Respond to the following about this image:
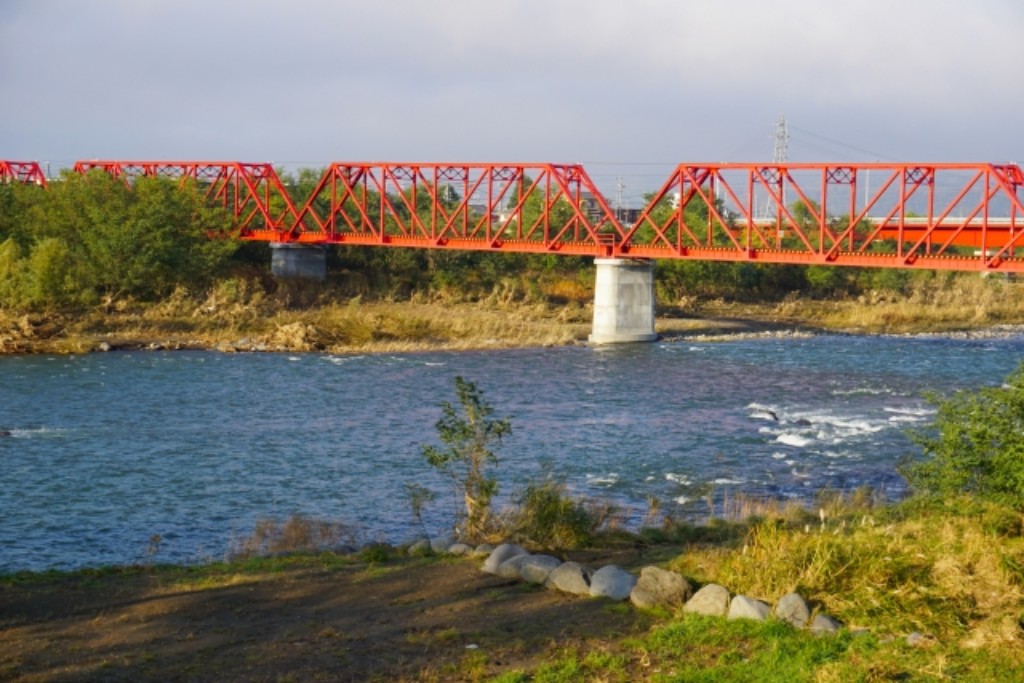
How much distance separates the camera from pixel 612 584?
17719 millimetres

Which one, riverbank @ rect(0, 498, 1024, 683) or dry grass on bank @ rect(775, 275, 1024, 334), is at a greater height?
riverbank @ rect(0, 498, 1024, 683)

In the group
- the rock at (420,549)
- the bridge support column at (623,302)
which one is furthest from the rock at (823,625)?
the bridge support column at (623,302)

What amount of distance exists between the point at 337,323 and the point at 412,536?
43.5m

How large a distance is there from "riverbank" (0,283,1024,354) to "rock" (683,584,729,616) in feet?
157

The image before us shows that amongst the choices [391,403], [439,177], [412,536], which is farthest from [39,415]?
[439,177]

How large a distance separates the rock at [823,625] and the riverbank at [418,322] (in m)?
49.1

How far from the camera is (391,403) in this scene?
4694 centimetres

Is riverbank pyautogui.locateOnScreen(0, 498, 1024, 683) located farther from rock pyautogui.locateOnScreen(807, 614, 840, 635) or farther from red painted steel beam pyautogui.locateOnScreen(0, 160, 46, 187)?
red painted steel beam pyautogui.locateOnScreen(0, 160, 46, 187)

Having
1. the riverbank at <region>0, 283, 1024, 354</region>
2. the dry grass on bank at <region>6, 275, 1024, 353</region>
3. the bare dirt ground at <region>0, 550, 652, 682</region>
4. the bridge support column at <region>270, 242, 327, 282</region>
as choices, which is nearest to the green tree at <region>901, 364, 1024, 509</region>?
the bare dirt ground at <region>0, 550, 652, 682</region>

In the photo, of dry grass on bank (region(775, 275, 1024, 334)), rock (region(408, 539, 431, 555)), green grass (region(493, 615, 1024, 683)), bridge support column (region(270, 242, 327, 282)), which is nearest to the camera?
green grass (region(493, 615, 1024, 683))

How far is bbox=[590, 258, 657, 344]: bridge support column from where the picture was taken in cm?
6900

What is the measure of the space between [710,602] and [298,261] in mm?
69825

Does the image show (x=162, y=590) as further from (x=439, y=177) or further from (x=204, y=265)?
(x=439, y=177)

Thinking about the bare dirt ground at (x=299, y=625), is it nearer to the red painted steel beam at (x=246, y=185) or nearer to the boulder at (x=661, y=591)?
the boulder at (x=661, y=591)
